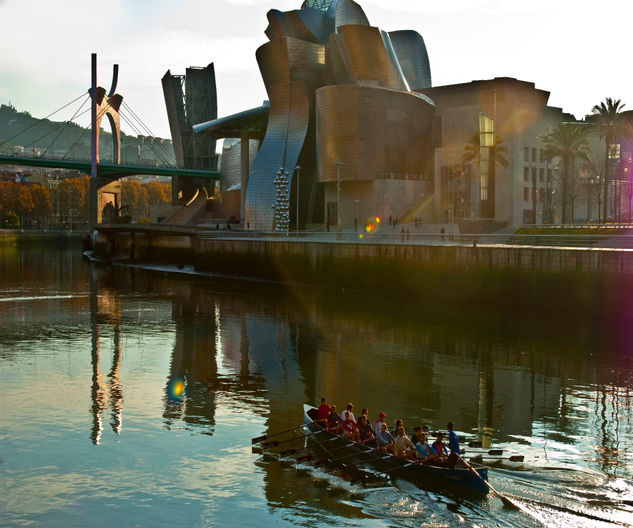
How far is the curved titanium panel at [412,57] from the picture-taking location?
98.0 metres

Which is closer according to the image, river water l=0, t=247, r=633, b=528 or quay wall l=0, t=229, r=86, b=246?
river water l=0, t=247, r=633, b=528

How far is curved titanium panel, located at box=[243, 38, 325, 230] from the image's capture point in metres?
84.1

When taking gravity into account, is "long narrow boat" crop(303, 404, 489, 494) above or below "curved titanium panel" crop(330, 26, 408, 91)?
below

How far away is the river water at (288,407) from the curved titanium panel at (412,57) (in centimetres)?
5971

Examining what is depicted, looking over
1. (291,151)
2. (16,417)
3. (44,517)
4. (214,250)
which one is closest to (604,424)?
(44,517)

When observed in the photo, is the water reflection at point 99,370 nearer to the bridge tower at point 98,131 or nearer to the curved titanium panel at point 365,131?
the curved titanium panel at point 365,131

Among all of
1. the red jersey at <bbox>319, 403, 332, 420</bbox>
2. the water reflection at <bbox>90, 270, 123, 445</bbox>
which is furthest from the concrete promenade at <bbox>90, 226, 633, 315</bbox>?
the red jersey at <bbox>319, 403, 332, 420</bbox>

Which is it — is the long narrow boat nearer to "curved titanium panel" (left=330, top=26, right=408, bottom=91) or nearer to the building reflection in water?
the building reflection in water

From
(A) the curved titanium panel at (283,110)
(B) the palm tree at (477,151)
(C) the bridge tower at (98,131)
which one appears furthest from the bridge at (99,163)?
(B) the palm tree at (477,151)

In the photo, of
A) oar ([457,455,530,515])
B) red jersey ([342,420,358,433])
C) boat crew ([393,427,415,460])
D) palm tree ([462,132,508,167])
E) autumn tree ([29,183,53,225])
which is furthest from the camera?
autumn tree ([29,183,53,225])

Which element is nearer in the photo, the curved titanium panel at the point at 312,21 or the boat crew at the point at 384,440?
the boat crew at the point at 384,440

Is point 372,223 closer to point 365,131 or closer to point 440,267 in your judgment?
point 365,131

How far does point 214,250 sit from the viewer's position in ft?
220

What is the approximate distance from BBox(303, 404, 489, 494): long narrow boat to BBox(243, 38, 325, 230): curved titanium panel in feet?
218
